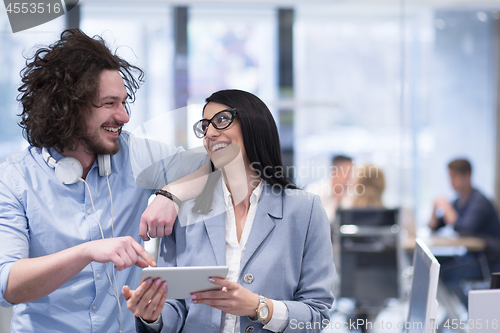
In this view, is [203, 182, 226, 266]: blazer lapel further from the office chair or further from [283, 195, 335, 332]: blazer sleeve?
the office chair

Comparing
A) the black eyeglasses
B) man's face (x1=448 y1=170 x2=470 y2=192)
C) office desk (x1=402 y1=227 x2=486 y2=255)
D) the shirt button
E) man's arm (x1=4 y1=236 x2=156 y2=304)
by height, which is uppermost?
the black eyeglasses

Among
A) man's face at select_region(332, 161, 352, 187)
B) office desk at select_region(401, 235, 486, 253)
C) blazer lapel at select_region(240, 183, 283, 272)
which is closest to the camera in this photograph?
blazer lapel at select_region(240, 183, 283, 272)

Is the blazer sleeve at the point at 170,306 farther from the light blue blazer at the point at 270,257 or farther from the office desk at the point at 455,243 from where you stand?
the office desk at the point at 455,243

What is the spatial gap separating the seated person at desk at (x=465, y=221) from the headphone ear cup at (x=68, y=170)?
11.1ft

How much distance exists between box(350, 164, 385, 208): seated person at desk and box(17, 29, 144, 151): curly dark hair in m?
3.18

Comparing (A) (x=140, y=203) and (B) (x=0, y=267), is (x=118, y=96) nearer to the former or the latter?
(A) (x=140, y=203)

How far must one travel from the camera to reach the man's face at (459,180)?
4250mm

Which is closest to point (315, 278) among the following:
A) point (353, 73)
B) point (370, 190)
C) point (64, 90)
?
point (64, 90)

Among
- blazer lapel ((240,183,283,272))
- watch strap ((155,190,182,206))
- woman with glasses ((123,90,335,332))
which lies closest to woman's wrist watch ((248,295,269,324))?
woman with glasses ((123,90,335,332))

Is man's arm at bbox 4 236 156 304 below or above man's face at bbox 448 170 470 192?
above

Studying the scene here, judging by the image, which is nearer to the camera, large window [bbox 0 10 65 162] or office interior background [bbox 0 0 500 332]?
large window [bbox 0 10 65 162]

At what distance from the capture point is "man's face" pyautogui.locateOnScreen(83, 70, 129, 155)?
145 centimetres

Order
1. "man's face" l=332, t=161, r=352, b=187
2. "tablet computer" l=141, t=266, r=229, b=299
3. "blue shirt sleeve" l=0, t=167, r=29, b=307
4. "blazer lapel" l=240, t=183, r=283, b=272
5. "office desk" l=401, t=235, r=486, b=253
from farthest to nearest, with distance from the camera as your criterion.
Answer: "man's face" l=332, t=161, r=352, b=187
"office desk" l=401, t=235, r=486, b=253
"blazer lapel" l=240, t=183, r=283, b=272
"blue shirt sleeve" l=0, t=167, r=29, b=307
"tablet computer" l=141, t=266, r=229, b=299

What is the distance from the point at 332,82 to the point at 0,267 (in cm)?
415
